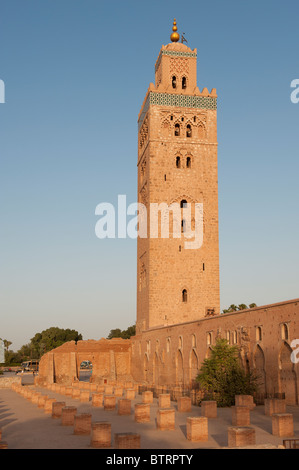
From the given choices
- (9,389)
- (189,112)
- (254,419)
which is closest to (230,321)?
(254,419)

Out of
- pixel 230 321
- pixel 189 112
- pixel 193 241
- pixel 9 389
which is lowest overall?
pixel 9 389

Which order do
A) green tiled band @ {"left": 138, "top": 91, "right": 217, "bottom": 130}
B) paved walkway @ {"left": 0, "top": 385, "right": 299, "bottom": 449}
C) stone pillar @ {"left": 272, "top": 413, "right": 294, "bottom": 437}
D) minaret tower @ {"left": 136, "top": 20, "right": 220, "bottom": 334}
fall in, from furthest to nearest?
1. green tiled band @ {"left": 138, "top": 91, "right": 217, "bottom": 130}
2. minaret tower @ {"left": 136, "top": 20, "right": 220, "bottom": 334}
3. stone pillar @ {"left": 272, "top": 413, "right": 294, "bottom": 437}
4. paved walkway @ {"left": 0, "top": 385, "right": 299, "bottom": 449}

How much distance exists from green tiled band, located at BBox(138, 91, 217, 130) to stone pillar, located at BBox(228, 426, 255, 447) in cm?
2951

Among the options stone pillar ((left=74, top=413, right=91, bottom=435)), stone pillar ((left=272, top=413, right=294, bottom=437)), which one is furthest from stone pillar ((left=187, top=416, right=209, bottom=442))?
stone pillar ((left=74, top=413, right=91, bottom=435))

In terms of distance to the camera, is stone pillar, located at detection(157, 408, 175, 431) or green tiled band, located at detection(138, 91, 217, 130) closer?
stone pillar, located at detection(157, 408, 175, 431)

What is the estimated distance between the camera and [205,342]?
81.0ft

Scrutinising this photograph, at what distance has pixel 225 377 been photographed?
19.8 meters

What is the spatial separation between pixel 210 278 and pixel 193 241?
106 inches

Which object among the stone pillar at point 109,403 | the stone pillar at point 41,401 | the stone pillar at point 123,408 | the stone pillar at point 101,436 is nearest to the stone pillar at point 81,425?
the stone pillar at point 101,436

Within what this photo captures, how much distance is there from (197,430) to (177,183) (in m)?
25.3

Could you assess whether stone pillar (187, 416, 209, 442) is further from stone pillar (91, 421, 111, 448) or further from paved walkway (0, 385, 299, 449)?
stone pillar (91, 421, 111, 448)

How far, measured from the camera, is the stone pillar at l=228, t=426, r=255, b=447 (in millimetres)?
10227
